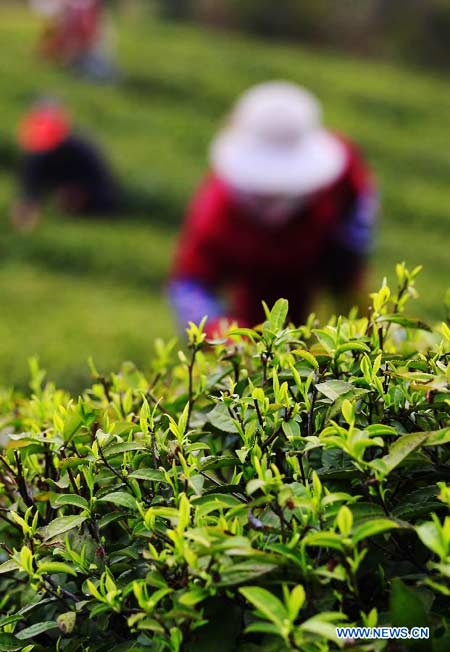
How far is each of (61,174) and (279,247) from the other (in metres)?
5.63

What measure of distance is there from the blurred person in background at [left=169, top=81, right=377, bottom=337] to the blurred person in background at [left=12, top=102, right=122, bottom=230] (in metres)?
4.97

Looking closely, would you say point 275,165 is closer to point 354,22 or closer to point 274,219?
point 274,219

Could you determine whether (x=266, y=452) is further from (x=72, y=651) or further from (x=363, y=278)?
(x=363, y=278)

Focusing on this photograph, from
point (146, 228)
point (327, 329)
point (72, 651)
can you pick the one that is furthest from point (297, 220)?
point (146, 228)

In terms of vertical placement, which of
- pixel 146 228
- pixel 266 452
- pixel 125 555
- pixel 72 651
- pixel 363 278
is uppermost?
pixel 266 452

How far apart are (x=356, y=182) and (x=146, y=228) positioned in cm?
521

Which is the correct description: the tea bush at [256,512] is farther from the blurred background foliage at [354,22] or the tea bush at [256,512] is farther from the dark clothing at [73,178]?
the blurred background foliage at [354,22]

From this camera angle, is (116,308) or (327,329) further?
(116,308)

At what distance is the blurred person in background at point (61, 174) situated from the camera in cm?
880

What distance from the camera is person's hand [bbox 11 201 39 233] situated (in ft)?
28.1

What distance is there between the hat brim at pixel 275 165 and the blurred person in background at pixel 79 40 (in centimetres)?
1108

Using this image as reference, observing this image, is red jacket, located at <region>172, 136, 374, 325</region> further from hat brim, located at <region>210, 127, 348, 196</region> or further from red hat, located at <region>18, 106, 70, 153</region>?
red hat, located at <region>18, 106, 70, 153</region>

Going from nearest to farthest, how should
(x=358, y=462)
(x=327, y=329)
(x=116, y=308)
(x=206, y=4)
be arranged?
(x=358, y=462)
(x=327, y=329)
(x=116, y=308)
(x=206, y=4)

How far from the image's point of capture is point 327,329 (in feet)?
3.98
